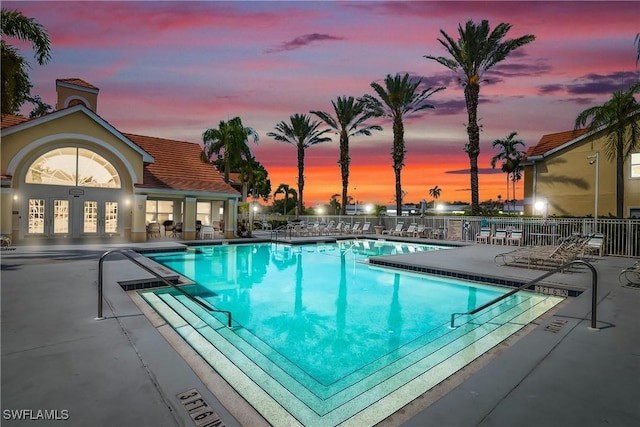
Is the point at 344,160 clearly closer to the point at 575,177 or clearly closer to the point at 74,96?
the point at 575,177

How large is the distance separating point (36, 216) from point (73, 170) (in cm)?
285

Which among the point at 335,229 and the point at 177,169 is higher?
the point at 177,169

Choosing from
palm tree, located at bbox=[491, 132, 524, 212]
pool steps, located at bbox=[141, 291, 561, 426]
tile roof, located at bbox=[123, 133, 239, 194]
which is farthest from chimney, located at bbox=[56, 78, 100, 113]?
palm tree, located at bbox=[491, 132, 524, 212]

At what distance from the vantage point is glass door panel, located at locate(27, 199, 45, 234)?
1686 centimetres

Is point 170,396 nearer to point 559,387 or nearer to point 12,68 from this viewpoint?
point 559,387

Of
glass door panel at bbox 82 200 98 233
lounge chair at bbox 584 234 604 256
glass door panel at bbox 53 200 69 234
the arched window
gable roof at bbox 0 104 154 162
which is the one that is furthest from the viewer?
glass door panel at bbox 82 200 98 233

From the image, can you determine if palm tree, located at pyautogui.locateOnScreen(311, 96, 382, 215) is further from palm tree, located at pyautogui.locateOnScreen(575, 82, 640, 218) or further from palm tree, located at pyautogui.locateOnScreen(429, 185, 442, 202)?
palm tree, located at pyautogui.locateOnScreen(429, 185, 442, 202)

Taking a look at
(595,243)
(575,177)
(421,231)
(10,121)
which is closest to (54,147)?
(10,121)

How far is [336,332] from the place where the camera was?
6707 mm

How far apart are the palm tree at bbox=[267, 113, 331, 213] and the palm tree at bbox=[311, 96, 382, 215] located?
180 cm

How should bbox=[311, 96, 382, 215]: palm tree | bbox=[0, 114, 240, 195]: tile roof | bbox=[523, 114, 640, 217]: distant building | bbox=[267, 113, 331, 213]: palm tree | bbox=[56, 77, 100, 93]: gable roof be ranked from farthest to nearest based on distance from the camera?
bbox=[267, 113, 331, 213]: palm tree → bbox=[311, 96, 382, 215]: palm tree → bbox=[0, 114, 240, 195]: tile roof → bbox=[56, 77, 100, 93]: gable roof → bbox=[523, 114, 640, 217]: distant building

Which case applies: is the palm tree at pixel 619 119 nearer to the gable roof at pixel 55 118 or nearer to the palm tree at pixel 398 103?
the palm tree at pixel 398 103

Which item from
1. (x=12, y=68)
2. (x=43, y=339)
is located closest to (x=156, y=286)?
(x=43, y=339)

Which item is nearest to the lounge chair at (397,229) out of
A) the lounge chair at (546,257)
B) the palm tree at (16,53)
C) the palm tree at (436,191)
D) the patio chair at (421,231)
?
the patio chair at (421,231)
